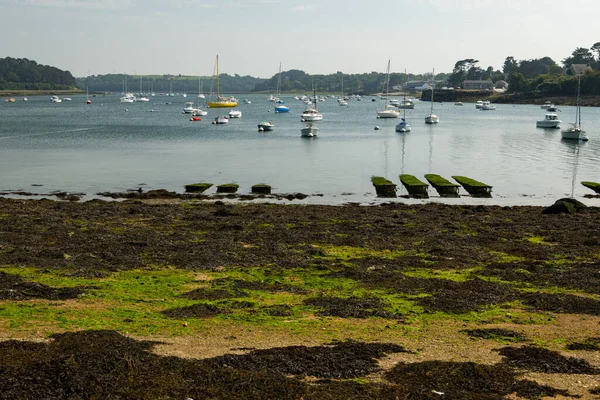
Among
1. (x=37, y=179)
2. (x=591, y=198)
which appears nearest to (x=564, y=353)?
(x=591, y=198)

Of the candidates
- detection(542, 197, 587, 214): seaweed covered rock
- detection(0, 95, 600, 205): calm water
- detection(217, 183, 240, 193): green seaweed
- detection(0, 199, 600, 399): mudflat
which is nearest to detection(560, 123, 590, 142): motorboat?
detection(0, 95, 600, 205): calm water

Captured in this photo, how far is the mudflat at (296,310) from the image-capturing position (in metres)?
13.2

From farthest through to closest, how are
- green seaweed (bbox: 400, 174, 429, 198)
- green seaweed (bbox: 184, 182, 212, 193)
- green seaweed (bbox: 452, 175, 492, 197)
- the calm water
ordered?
the calm water < green seaweed (bbox: 184, 182, 212, 193) < green seaweed (bbox: 452, 175, 492, 197) < green seaweed (bbox: 400, 174, 429, 198)

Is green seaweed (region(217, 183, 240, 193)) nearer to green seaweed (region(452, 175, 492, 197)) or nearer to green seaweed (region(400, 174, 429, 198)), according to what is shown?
green seaweed (region(400, 174, 429, 198))

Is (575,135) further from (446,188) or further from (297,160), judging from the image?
(446,188)

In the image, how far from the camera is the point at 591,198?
5150 centimetres

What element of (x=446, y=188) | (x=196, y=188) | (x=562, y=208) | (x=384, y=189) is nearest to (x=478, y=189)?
(x=446, y=188)

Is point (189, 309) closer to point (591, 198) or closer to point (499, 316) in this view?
point (499, 316)

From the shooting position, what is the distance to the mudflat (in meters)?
13.2

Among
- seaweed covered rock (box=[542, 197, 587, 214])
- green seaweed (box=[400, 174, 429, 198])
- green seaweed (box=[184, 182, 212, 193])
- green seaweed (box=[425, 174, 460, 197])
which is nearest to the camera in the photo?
seaweed covered rock (box=[542, 197, 587, 214])

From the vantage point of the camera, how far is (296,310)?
1911cm

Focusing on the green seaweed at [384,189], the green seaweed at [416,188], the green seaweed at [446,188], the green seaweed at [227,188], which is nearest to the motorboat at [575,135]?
the green seaweed at [446,188]

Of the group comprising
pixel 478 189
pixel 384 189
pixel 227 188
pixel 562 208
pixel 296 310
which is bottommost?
pixel 296 310

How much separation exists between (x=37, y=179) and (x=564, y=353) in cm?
5325
